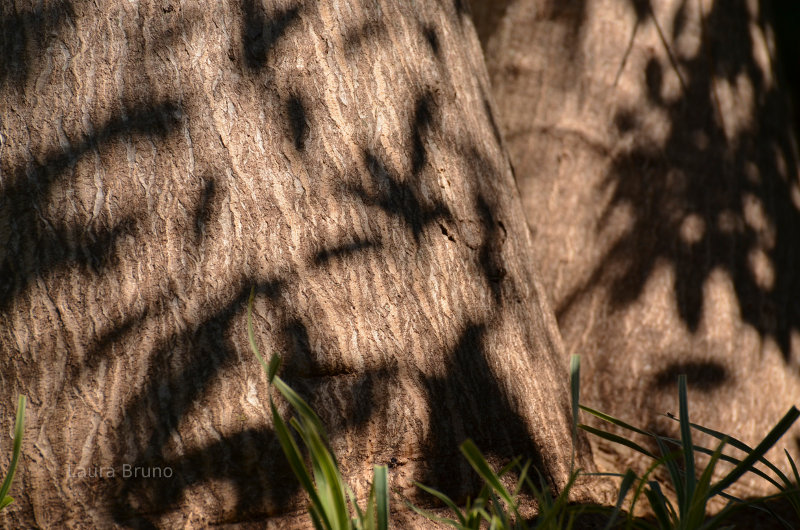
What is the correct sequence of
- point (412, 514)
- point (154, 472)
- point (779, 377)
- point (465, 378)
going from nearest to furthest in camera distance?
point (154, 472) → point (412, 514) → point (465, 378) → point (779, 377)

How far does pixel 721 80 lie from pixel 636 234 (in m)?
0.76

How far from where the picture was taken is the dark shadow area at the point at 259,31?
162cm

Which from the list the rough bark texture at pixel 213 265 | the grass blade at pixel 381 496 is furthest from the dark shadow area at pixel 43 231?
the grass blade at pixel 381 496

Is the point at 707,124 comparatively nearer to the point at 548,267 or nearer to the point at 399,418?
the point at 548,267

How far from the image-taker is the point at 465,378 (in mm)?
1711

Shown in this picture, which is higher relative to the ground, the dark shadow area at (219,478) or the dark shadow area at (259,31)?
the dark shadow area at (259,31)

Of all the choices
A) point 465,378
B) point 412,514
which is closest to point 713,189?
point 465,378

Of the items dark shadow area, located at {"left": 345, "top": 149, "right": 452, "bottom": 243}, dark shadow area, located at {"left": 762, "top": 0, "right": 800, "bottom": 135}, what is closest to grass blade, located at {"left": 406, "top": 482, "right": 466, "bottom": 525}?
dark shadow area, located at {"left": 345, "top": 149, "right": 452, "bottom": 243}

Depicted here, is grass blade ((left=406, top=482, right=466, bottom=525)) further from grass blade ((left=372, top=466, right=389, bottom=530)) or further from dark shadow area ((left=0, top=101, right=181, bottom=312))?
dark shadow area ((left=0, top=101, right=181, bottom=312))

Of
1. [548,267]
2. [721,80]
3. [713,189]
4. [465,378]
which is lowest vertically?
→ [465,378]

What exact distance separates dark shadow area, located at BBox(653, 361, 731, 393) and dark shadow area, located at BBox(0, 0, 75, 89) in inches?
89.0

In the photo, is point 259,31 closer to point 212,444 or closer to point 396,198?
point 396,198

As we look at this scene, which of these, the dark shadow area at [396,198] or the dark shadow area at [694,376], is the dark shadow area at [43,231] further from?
the dark shadow area at [694,376]

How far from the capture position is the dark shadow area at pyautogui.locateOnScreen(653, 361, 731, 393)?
2268 millimetres
